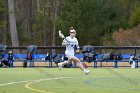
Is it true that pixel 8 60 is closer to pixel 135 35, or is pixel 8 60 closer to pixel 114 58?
pixel 114 58

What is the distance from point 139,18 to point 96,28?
17.7ft

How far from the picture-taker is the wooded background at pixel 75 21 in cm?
4825

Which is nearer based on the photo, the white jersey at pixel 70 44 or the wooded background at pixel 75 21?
the white jersey at pixel 70 44

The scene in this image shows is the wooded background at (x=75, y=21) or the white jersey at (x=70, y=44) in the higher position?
the wooded background at (x=75, y=21)

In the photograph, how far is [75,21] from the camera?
4994 centimetres

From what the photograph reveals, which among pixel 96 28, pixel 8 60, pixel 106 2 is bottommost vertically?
pixel 8 60

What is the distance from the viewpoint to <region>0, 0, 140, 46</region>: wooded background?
48250 millimetres

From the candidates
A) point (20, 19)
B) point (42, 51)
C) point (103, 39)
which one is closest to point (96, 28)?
point (103, 39)

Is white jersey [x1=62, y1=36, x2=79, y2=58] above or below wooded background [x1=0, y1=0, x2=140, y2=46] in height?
below

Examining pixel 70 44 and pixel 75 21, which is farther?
pixel 75 21

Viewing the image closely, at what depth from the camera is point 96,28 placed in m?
51.5

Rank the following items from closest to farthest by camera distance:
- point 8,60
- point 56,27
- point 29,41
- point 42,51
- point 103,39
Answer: point 8,60 < point 42,51 < point 103,39 < point 56,27 < point 29,41

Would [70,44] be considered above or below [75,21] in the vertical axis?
below

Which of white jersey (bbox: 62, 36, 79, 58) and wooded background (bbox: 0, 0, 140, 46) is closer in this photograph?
white jersey (bbox: 62, 36, 79, 58)
